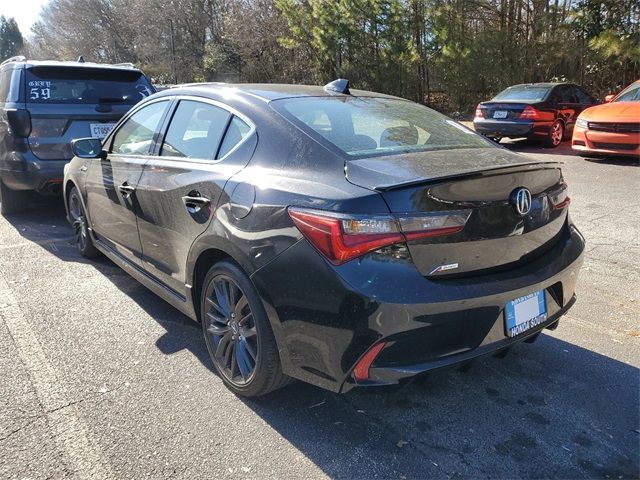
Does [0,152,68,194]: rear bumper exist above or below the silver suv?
below

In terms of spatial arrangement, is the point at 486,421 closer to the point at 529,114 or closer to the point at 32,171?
the point at 32,171

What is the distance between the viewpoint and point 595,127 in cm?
959

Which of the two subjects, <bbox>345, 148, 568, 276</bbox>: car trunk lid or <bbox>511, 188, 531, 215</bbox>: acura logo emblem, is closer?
<bbox>345, 148, 568, 276</bbox>: car trunk lid

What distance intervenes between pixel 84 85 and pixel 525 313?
19.4ft

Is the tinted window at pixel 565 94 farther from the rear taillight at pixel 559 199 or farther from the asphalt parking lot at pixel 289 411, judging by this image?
the rear taillight at pixel 559 199

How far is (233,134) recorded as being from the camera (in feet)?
10.1

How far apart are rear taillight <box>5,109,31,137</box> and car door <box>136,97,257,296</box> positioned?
10.4ft

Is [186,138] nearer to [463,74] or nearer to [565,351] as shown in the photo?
[565,351]

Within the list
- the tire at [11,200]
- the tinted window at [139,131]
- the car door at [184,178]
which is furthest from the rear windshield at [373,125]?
the tire at [11,200]

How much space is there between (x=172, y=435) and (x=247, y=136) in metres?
1.58

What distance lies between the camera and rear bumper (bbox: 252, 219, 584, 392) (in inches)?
86.7

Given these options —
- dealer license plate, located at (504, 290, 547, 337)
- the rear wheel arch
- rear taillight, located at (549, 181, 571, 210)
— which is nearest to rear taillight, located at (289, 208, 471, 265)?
dealer license plate, located at (504, 290, 547, 337)

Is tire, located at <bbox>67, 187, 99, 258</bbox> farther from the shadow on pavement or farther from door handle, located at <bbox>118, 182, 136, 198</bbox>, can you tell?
the shadow on pavement

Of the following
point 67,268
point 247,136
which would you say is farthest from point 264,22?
point 247,136
